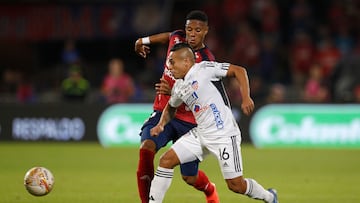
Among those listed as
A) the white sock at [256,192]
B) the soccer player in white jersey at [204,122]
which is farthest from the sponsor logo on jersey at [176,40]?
the white sock at [256,192]

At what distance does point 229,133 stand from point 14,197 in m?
3.27

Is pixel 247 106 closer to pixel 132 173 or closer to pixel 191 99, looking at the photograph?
pixel 191 99

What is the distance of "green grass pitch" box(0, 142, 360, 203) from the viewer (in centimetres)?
1065

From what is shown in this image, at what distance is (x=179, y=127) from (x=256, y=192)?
1166 millimetres

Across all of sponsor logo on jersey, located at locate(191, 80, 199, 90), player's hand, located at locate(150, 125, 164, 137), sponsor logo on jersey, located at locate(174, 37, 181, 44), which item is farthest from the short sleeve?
sponsor logo on jersey, located at locate(174, 37, 181, 44)

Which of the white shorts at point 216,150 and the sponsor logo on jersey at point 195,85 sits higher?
the sponsor logo on jersey at point 195,85

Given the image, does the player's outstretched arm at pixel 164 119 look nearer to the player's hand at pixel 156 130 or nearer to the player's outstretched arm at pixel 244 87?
the player's hand at pixel 156 130

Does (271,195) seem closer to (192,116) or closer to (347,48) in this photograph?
(192,116)

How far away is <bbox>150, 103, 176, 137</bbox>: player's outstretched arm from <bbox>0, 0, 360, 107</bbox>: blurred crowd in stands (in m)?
10.6

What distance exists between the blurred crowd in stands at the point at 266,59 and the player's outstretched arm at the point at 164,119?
1056cm

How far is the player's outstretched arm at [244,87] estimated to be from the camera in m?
7.99

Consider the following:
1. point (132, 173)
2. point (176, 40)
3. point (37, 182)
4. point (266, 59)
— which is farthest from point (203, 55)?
point (266, 59)

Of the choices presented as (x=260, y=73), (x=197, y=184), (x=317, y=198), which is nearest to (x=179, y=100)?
Answer: (x=197, y=184)

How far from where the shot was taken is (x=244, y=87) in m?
8.20
